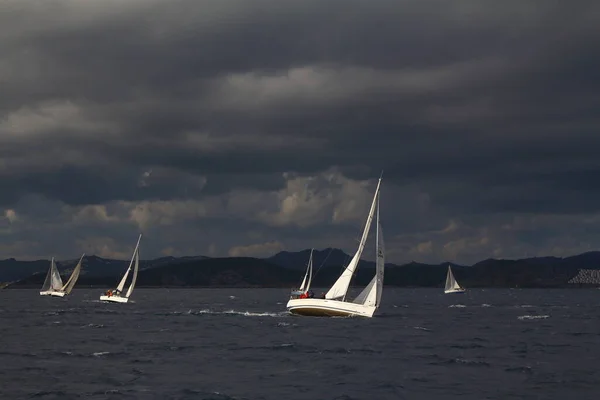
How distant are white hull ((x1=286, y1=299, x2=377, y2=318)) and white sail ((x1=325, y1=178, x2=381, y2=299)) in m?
2.41

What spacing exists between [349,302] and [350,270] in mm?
3663

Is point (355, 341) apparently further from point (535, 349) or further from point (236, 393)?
point (236, 393)

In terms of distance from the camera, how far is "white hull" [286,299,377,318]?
88312mm

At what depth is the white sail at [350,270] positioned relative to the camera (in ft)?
296

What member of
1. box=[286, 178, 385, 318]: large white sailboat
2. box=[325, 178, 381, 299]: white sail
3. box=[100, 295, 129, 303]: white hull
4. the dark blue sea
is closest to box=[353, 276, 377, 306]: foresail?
box=[286, 178, 385, 318]: large white sailboat

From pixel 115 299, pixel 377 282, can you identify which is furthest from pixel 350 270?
pixel 115 299

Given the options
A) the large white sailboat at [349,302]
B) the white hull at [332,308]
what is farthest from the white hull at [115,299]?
the white hull at [332,308]

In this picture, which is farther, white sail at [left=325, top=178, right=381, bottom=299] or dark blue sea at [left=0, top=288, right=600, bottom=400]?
white sail at [left=325, top=178, right=381, bottom=299]

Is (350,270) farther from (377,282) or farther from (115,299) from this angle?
(115,299)

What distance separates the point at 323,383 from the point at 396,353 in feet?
53.5

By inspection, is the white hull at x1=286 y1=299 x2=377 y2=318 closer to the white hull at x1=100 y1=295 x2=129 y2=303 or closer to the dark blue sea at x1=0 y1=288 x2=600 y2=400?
the dark blue sea at x1=0 y1=288 x2=600 y2=400

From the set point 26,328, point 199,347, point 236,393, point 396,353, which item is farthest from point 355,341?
point 26,328

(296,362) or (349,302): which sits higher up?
(349,302)

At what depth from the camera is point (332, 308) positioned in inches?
3479
